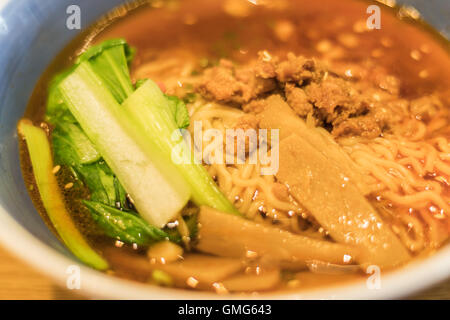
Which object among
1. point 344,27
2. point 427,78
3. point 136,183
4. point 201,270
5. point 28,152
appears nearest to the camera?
point 201,270

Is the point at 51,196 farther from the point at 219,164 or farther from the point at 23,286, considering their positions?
the point at 219,164

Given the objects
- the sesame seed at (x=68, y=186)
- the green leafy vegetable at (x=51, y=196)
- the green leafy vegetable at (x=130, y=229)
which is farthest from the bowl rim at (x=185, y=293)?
the sesame seed at (x=68, y=186)

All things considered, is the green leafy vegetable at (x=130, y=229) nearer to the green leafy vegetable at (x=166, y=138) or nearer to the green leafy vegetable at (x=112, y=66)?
the green leafy vegetable at (x=166, y=138)

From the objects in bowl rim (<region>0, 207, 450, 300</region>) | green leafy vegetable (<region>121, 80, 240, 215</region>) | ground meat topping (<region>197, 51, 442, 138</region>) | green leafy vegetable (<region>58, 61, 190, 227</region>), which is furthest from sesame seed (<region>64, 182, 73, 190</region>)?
ground meat topping (<region>197, 51, 442, 138</region>)

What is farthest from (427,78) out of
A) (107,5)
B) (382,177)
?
(107,5)

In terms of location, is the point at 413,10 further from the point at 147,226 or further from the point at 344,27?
the point at 147,226

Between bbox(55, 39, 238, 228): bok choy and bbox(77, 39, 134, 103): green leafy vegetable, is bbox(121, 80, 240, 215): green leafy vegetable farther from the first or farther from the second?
bbox(77, 39, 134, 103): green leafy vegetable

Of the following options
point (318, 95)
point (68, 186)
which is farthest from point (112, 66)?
point (318, 95)

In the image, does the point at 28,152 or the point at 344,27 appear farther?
the point at 344,27
